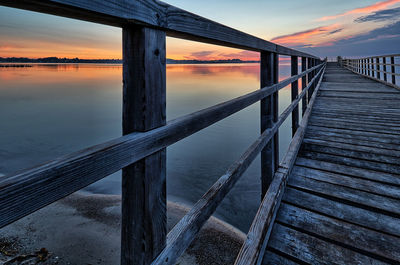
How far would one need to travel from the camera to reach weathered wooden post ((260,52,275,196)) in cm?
226

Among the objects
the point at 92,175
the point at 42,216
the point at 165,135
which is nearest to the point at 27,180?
the point at 92,175

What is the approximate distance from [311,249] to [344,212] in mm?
595

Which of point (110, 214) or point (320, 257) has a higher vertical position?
point (320, 257)

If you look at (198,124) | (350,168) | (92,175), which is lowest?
(350,168)

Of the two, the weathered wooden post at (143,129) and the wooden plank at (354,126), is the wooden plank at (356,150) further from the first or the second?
the weathered wooden post at (143,129)

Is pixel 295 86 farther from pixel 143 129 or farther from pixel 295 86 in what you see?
pixel 143 129

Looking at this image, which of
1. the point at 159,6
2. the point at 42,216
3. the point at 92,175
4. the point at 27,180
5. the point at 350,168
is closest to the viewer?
the point at 27,180

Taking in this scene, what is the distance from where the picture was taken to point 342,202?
2139 millimetres

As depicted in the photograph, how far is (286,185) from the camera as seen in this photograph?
2.41 metres

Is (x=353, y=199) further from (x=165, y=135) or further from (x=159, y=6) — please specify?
(x=159, y=6)

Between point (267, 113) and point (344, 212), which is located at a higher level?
point (267, 113)

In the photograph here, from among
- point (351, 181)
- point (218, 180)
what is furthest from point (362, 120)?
point (218, 180)

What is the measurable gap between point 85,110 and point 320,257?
2987 centimetres

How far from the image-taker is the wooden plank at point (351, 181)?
2.25 m
